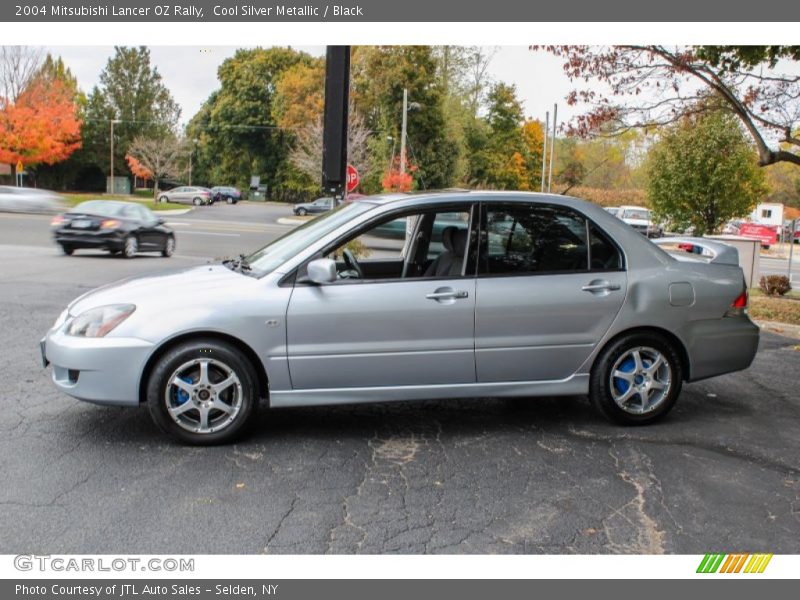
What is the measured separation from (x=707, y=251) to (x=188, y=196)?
54371 millimetres

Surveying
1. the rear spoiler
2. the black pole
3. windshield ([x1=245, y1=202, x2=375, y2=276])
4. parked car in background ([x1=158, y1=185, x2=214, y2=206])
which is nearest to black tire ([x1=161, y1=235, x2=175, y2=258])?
the black pole

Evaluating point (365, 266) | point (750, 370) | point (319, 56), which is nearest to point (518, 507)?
point (365, 266)

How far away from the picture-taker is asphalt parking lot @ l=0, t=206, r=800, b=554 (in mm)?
3533

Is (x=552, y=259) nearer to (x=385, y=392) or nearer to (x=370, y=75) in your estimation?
(x=385, y=392)

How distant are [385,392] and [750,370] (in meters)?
4.42

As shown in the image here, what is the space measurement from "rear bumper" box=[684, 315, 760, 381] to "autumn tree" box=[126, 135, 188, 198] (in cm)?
5546

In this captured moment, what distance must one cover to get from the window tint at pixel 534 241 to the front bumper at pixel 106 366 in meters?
2.29

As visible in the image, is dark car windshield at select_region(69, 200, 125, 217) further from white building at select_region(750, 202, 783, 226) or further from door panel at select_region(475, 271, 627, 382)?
white building at select_region(750, 202, 783, 226)

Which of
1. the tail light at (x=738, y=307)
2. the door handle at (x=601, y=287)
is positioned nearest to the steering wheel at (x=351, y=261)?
the door handle at (x=601, y=287)

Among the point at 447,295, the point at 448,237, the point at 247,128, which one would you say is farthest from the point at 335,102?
the point at 247,128

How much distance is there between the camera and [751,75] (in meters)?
12.8

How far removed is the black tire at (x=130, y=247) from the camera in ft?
60.0

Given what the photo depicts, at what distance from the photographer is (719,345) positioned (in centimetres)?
550

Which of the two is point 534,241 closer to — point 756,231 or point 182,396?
point 182,396
